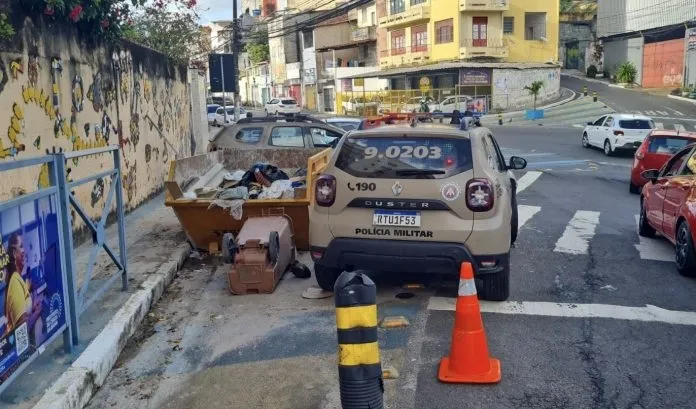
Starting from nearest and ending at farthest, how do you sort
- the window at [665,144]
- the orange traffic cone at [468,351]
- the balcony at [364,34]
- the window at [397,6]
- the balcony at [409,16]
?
the orange traffic cone at [468,351]
the window at [665,144]
the balcony at [409,16]
the window at [397,6]
the balcony at [364,34]

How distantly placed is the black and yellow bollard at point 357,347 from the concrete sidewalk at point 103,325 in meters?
1.82

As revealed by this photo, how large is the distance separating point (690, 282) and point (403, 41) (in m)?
55.0

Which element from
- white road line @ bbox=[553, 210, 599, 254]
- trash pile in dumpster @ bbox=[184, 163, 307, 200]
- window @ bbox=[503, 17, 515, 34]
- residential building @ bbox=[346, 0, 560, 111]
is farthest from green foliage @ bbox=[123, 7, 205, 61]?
window @ bbox=[503, 17, 515, 34]

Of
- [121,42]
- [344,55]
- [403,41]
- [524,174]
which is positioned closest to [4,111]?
[121,42]

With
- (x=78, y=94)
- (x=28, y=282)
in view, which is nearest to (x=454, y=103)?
(x=78, y=94)

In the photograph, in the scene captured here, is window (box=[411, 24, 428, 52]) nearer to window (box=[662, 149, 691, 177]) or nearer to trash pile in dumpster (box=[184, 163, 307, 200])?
window (box=[662, 149, 691, 177])

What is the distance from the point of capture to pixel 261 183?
31.3 feet

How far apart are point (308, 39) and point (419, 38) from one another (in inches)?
792

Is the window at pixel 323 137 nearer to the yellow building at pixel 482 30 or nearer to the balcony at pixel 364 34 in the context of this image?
the yellow building at pixel 482 30

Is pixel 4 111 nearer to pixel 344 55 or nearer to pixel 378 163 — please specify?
pixel 378 163

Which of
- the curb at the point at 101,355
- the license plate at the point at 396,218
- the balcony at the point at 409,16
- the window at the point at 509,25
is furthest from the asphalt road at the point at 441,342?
the balcony at the point at 409,16

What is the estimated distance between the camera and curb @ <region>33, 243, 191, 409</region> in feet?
14.7

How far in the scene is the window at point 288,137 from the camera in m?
12.2

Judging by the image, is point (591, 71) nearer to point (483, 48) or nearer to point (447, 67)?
point (483, 48)
